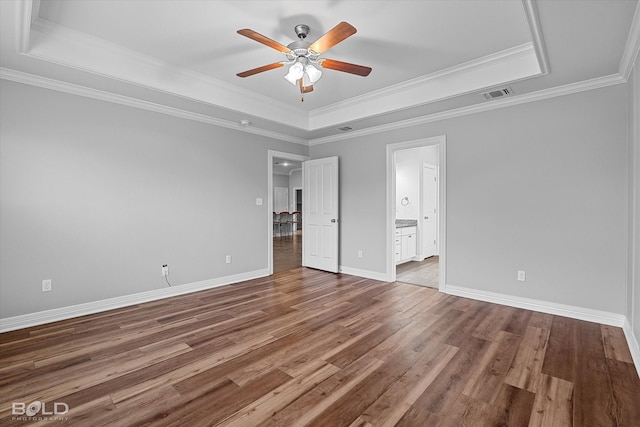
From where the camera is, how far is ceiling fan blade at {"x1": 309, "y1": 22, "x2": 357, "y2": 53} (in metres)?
2.12

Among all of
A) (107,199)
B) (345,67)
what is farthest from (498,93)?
(107,199)

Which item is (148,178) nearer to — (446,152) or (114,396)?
(114,396)

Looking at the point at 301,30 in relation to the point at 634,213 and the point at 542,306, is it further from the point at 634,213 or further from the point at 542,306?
the point at 542,306

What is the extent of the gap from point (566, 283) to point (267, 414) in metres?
3.53

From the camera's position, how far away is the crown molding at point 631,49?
2125 millimetres

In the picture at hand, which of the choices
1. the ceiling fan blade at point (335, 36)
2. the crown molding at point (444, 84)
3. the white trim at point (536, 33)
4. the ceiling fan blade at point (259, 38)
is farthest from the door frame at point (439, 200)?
the ceiling fan blade at point (259, 38)

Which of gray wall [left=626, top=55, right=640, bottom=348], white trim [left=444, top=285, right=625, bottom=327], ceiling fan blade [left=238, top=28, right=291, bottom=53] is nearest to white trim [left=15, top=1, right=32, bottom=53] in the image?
ceiling fan blade [left=238, top=28, right=291, bottom=53]

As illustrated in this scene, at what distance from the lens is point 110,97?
352 cm

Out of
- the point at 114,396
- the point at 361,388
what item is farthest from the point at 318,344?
the point at 114,396

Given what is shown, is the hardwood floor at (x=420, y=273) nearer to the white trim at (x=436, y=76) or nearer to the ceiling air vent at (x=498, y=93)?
the ceiling air vent at (x=498, y=93)

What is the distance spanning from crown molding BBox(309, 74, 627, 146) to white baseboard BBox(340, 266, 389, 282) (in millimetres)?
2421

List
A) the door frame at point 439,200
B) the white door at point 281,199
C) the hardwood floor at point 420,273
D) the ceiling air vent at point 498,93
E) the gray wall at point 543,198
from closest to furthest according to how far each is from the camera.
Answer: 1. the gray wall at point 543,198
2. the ceiling air vent at point 498,93
3. the door frame at point 439,200
4. the hardwood floor at point 420,273
5. the white door at point 281,199

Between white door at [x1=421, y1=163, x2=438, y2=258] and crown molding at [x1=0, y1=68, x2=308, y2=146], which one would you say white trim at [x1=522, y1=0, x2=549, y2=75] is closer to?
crown molding at [x1=0, y1=68, x2=308, y2=146]

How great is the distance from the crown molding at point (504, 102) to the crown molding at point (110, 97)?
2.09 m
